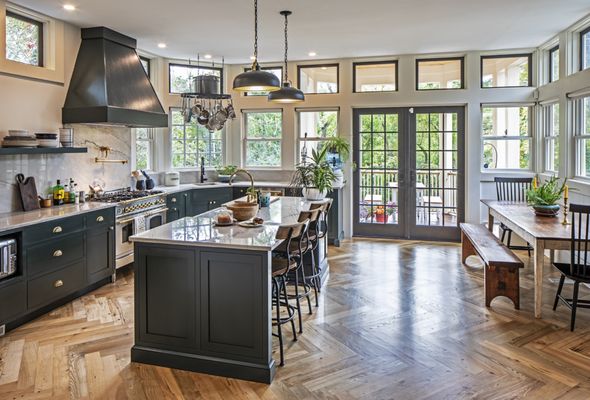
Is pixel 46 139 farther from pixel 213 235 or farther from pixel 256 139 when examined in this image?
pixel 256 139

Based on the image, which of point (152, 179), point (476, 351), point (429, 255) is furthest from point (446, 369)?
point (152, 179)

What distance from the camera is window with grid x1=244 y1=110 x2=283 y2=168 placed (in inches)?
305

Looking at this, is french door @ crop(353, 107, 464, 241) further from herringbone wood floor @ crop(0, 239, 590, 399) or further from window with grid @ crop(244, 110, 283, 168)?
herringbone wood floor @ crop(0, 239, 590, 399)

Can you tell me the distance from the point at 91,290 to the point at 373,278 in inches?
126

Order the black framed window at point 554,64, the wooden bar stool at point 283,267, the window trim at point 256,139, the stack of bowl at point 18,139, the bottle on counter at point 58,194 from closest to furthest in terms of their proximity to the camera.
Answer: the wooden bar stool at point 283,267 → the stack of bowl at point 18,139 → the bottle on counter at point 58,194 → the black framed window at point 554,64 → the window trim at point 256,139

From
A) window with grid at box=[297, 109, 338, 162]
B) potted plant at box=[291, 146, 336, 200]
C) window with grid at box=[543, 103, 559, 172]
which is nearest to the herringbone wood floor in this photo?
potted plant at box=[291, 146, 336, 200]

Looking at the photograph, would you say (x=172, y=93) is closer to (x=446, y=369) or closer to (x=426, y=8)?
(x=426, y=8)

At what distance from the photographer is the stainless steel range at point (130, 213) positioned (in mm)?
5148

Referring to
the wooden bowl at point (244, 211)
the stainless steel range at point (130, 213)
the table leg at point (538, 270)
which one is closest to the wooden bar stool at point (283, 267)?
the wooden bowl at point (244, 211)

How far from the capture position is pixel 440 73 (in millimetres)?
7133

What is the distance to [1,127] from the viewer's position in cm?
428

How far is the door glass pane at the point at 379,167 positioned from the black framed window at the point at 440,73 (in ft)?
2.45

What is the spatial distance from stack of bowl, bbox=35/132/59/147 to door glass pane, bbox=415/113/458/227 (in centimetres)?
531

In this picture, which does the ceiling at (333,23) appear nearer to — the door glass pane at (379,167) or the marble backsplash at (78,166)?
the door glass pane at (379,167)
